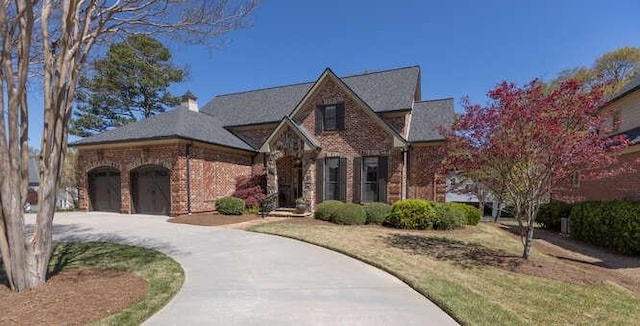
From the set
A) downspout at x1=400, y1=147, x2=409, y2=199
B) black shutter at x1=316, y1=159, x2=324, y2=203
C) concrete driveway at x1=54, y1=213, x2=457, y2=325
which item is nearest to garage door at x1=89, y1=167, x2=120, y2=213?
concrete driveway at x1=54, y1=213, x2=457, y2=325

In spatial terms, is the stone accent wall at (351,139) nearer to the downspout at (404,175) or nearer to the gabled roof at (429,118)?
the downspout at (404,175)

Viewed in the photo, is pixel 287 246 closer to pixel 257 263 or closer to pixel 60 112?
pixel 257 263

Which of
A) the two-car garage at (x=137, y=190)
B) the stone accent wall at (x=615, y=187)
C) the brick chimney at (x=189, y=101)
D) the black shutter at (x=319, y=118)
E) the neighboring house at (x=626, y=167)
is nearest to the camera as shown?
the stone accent wall at (x=615, y=187)

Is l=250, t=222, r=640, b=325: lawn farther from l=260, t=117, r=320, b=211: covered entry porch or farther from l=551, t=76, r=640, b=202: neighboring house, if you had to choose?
l=260, t=117, r=320, b=211: covered entry porch

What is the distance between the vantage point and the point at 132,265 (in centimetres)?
650

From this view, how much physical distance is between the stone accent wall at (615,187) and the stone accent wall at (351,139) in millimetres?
6435

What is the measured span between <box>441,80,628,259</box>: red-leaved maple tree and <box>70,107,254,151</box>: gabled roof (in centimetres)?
1225

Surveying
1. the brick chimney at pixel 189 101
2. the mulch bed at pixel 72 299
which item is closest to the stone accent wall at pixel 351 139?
the brick chimney at pixel 189 101

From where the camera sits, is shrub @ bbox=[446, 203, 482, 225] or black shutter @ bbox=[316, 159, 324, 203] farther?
black shutter @ bbox=[316, 159, 324, 203]

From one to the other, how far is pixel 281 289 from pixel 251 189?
11.9 m

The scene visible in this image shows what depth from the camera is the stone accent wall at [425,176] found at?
1512 centimetres

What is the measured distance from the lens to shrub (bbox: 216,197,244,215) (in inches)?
604

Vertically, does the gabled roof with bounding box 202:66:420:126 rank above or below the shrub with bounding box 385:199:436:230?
above

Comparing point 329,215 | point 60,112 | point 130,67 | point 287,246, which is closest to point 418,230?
point 329,215
